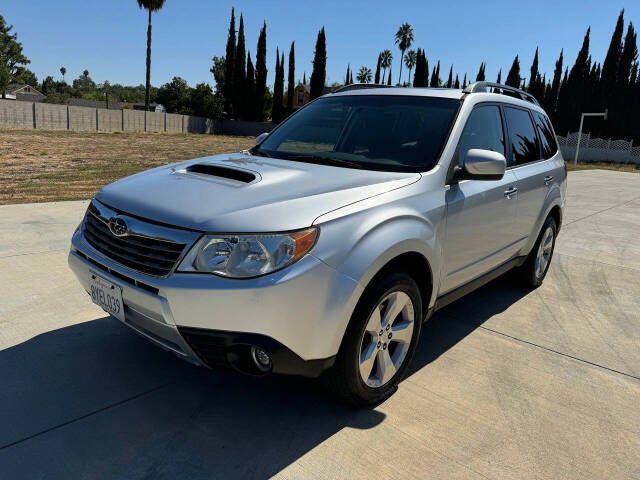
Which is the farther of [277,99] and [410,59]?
[410,59]

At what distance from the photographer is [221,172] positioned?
2.98 metres

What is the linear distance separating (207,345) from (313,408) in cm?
83

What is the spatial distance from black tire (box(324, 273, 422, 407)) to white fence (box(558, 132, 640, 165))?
4250 cm

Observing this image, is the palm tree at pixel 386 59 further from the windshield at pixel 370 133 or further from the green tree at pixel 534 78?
the windshield at pixel 370 133

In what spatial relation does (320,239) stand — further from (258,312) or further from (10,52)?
(10,52)

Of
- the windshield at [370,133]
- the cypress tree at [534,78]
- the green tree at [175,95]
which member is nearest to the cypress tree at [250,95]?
the green tree at [175,95]

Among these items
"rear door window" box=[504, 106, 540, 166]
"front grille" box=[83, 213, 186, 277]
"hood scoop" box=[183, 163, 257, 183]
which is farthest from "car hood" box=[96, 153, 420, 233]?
"rear door window" box=[504, 106, 540, 166]

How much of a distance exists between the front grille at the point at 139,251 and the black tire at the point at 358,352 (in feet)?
2.96

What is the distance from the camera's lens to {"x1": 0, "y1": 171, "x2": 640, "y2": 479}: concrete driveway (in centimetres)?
239

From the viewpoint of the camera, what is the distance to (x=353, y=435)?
8.63 feet

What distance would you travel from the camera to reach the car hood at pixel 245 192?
7.66 feet

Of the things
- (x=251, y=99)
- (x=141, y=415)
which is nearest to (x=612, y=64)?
(x=251, y=99)

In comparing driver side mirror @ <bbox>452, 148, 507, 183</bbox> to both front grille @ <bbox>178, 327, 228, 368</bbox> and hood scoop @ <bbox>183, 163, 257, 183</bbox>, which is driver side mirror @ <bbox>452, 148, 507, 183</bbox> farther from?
front grille @ <bbox>178, 327, 228, 368</bbox>

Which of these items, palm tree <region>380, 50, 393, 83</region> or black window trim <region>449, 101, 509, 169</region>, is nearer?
black window trim <region>449, 101, 509, 169</region>
